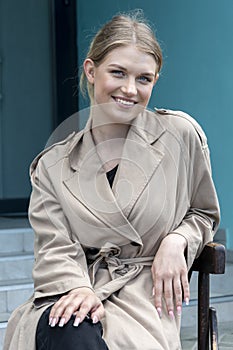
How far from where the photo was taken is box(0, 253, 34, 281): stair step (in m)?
4.70

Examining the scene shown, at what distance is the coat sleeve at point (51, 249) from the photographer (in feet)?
7.50

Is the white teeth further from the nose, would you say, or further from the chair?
the chair

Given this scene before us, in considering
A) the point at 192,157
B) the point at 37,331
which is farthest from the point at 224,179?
the point at 37,331

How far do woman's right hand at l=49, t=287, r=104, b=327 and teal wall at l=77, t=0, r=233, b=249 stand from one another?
301cm

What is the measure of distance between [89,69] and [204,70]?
9.64 feet

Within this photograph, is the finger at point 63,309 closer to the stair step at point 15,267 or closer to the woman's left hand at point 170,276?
the woman's left hand at point 170,276

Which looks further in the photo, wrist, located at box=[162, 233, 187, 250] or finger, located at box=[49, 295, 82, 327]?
wrist, located at box=[162, 233, 187, 250]

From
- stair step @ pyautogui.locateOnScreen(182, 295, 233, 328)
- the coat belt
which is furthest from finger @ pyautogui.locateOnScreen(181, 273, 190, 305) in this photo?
stair step @ pyautogui.locateOnScreen(182, 295, 233, 328)

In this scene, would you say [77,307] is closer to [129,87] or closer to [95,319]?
[95,319]

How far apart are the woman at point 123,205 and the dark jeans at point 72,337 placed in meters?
0.05

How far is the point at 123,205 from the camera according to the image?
235cm

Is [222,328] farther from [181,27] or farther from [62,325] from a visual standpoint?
[62,325]

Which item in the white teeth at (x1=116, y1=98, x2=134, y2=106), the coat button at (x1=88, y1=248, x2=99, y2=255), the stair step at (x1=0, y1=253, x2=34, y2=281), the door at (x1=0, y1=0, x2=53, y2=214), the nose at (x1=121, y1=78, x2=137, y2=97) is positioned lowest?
the stair step at (x1=0, y1=253, x2=34, y2=281)

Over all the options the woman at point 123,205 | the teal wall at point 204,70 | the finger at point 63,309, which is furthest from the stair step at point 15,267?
the finger at point 63,309
